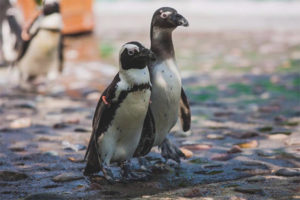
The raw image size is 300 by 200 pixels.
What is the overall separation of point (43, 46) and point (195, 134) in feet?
10.6

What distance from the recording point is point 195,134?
468 centimetres

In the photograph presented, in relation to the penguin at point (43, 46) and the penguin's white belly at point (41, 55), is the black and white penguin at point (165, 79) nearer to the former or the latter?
the penguin at point (43, 46)

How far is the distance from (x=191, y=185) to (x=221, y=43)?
28.4 ft

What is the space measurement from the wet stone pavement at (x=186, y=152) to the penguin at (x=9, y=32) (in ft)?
8.47

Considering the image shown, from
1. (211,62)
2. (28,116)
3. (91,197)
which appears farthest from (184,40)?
(91,197)

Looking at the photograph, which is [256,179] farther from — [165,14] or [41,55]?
[41,55]

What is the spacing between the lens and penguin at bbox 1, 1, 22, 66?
29.9 ft

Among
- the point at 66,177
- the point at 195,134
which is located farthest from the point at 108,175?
the point at 195,134

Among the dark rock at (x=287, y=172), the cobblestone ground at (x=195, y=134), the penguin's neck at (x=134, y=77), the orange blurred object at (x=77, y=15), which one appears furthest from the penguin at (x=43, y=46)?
the dark rock at (x=287, y=172)

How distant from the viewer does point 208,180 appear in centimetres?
331

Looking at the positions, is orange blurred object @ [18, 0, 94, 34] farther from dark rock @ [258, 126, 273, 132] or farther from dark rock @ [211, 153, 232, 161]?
dark rock @ [211, 153, 232, 161]

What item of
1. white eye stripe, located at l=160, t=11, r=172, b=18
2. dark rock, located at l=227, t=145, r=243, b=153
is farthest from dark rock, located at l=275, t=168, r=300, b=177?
white eye stripe, located at l=160, t=11, r=172, b=18

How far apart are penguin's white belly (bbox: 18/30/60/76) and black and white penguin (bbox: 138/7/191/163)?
3.70m

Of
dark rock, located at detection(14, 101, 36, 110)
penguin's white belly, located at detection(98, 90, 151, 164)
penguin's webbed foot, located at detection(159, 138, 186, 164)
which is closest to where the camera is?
penguin's white belly, located at detection(98, 90, 151, 164)
